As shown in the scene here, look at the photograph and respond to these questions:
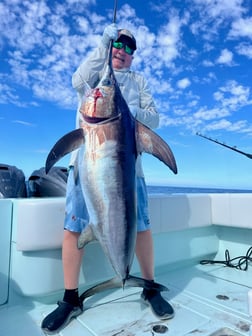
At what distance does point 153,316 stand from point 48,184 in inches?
65.2

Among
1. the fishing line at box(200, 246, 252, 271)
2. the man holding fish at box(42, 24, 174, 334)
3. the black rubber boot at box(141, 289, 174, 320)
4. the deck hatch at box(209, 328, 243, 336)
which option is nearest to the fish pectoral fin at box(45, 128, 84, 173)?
the man holding fish at box(42, 24, 174, 334)

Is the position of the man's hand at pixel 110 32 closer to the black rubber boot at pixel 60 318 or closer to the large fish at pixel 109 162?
the large fish at pixel 109 162

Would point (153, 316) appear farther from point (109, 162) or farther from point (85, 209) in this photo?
point (109, 162)

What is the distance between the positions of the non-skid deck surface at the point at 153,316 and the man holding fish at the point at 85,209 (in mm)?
77

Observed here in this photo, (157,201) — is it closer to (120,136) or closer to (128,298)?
(128,298)

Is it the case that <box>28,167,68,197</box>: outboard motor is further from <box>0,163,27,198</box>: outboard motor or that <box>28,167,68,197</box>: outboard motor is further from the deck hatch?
the deck hatch

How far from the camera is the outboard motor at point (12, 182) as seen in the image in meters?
2.56

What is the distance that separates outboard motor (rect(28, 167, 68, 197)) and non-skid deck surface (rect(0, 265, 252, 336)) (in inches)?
44.1

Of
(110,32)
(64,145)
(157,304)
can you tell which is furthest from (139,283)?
(110,32)

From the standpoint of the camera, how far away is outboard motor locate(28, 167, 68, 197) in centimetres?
276

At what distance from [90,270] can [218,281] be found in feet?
3.83

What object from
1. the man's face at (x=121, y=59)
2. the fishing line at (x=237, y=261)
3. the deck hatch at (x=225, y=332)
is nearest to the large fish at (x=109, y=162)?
the man's face at (x=121, y=59)

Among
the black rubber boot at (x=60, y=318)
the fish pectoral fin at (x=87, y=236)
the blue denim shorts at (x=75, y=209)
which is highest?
the blue denim shorts at (x=75, y=209)

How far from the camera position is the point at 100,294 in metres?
2.09
